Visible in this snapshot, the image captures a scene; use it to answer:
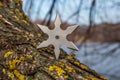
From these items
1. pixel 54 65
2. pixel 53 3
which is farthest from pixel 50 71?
pixel 53 3

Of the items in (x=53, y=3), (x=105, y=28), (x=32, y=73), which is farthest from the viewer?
(x=105, y=28)

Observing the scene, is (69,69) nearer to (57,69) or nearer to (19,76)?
(57,69)

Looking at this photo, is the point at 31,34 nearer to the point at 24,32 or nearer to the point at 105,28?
the point at 24,32

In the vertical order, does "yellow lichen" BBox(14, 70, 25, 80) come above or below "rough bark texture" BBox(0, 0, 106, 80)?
below

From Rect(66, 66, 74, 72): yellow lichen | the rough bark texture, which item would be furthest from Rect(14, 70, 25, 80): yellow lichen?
Rect(66, 66, 74, 72): yellow lichen

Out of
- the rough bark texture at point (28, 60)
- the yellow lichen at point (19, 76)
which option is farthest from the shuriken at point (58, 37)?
the yellow lichen at point (19, 76)

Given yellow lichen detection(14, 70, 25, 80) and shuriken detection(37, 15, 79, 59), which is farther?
shuriken detection(37, 15, 79, 59)

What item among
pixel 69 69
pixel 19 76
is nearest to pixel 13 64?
pixel 19 76

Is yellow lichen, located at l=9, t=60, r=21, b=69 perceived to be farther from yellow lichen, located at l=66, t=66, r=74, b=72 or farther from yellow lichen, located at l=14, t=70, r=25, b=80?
yellow lichen, located at l=66, t=66, r=74, b=72

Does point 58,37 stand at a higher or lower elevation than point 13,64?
higher
